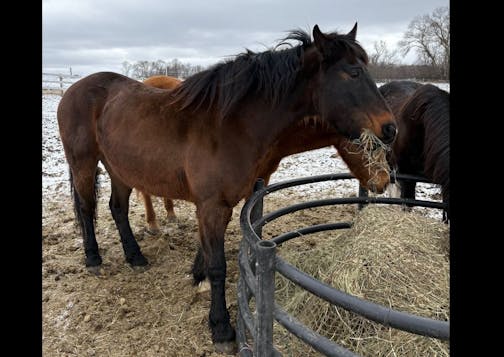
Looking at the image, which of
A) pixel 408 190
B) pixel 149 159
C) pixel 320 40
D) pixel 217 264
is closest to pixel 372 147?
pixel 320 40

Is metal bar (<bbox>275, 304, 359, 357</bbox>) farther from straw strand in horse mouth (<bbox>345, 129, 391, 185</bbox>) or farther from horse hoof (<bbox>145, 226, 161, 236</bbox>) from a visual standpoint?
horse hoof (<bbox>145, 226, 161, 236</bbox>)

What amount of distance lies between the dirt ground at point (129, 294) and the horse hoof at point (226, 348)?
1.8 inches

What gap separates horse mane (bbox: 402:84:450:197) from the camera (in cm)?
283

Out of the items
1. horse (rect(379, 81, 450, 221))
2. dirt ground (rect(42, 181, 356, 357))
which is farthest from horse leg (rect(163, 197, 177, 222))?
horse (rect(379, 81, 450, 221))

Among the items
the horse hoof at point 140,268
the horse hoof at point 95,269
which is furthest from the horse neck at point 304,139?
the horse hoof at point 95,269

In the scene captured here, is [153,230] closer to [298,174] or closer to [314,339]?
[314,339]

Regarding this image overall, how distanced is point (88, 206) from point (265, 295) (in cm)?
288

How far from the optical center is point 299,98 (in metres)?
2.52

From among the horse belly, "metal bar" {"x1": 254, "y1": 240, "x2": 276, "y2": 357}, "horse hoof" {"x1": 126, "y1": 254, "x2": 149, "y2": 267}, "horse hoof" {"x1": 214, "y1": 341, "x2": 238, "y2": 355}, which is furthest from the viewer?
"horse hoof" {"x1": 126, "y1": 254, "x2": 149, "y2": 267}

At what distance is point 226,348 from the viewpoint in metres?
2.58

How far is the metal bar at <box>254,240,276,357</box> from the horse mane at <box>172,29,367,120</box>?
1.27m

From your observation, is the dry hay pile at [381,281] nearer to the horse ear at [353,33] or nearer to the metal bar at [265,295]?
the metal bar at [265,295]
